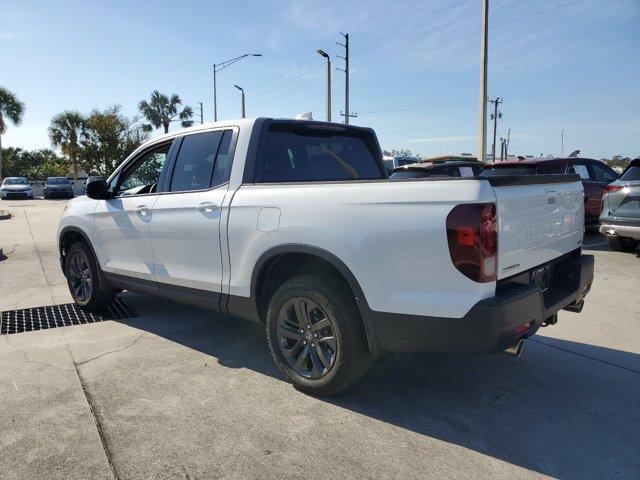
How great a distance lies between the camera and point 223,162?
3883mm

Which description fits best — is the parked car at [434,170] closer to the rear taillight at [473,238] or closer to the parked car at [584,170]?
the parked car at [584,170]

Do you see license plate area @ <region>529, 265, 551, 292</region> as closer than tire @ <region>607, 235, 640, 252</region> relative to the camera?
Yes

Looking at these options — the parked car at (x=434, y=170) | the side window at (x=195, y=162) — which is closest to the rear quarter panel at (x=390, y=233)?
the side window at (x=195, y=162)

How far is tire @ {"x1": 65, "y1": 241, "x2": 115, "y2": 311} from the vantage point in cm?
515

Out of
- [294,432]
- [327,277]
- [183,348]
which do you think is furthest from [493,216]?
[183,348]

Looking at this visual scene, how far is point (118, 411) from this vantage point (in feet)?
10.2

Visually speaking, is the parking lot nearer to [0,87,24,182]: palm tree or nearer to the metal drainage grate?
the metal drainage grate

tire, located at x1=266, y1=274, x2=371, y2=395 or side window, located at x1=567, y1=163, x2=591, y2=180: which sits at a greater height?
side window, located at x1=567, y1=163, x2=591, y2=180

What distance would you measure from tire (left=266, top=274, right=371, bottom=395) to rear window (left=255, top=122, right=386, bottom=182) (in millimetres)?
985

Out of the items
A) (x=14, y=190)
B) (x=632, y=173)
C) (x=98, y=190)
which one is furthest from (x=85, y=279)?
(x=14, y=190)

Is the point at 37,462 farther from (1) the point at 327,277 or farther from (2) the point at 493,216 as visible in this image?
(2) the point at 493,216

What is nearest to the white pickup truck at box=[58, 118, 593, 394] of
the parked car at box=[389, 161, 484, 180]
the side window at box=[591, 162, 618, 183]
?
the parked car at box=[389, 161, 484, 180]

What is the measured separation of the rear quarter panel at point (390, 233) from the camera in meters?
2.58

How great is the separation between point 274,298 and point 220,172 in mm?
1145
